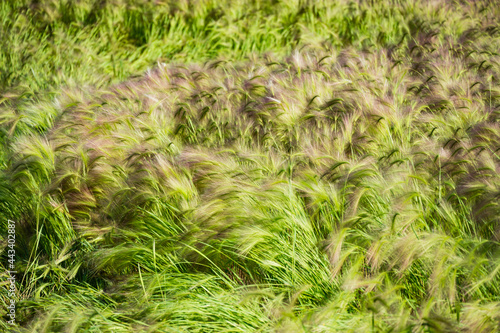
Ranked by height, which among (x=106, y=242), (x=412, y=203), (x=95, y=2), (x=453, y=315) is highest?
(x=95, y=2)

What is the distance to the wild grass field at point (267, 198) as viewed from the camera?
1.78 meters

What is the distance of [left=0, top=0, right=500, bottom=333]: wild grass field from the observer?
5.83ft

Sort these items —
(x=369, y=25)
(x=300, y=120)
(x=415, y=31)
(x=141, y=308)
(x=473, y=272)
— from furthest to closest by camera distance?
(x=369, y=25)
(x=415, y=31)
(x=300, y=120)
(x=141, y=308)
(x=473, y=272)

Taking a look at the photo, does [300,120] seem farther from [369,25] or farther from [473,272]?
[369,25]

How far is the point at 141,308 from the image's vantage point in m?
1.91

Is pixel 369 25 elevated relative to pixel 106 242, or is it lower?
elevated

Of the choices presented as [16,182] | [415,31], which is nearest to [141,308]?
[16,182]

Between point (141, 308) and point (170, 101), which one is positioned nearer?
point (141, 308)

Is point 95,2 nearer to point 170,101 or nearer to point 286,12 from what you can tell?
point 286,12

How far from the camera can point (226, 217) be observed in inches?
84.1

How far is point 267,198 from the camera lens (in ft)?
7.23

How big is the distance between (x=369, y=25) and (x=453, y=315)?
4.59 metres

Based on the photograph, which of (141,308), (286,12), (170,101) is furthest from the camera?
(286,12)

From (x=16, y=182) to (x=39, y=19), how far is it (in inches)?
159
